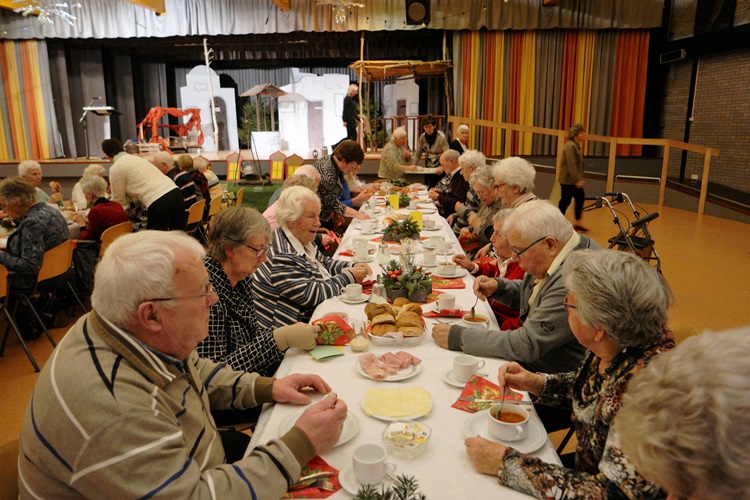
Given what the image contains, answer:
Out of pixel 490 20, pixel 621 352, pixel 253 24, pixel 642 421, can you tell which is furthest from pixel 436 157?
pixel 642 421

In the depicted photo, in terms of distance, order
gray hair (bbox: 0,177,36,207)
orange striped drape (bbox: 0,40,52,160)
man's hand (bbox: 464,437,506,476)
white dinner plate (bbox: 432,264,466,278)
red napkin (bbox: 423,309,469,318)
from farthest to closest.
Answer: orange striped drape (bbox: 0,40,52,160), gray hair (bbox: 0,177,36,207), white dinner plate (bbox: 432,264,466,278), red napkin (bbox: 423,309,469,318), man's hand (bbox: 464,437,506,476)

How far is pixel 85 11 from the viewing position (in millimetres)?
11805

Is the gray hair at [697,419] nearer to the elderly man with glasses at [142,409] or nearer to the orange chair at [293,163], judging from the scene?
the elderly man with glasses at [142,409]

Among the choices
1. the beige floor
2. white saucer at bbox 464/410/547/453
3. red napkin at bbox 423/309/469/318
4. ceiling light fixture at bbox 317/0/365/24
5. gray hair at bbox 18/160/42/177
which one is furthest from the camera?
ceiling light fixture at bbox 317/0/365/24

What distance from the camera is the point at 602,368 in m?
1.49

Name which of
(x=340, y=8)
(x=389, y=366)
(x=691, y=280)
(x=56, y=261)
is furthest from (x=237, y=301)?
(x=340, y=8)

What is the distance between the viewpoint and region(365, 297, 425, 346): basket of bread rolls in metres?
2.09

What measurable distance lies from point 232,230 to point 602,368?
144 centimetres

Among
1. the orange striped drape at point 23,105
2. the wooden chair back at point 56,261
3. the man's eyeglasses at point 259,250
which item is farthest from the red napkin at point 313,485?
the orange striped drape at point 23,105

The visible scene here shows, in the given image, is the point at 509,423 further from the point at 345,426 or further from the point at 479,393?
the point at 345,426

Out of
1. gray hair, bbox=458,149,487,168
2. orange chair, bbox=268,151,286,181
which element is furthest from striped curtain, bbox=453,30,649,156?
gray hair, bbox=458,149,487,168

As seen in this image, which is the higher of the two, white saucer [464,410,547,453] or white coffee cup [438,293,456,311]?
white coffee cup [438,293,456,311]

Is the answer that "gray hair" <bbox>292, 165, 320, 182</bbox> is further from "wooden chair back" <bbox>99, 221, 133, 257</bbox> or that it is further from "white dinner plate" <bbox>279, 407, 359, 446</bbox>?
"white dinner plate" <bbox>279, 407, 359, 446</bbox>

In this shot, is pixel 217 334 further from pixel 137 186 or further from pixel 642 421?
pixel 137 186
